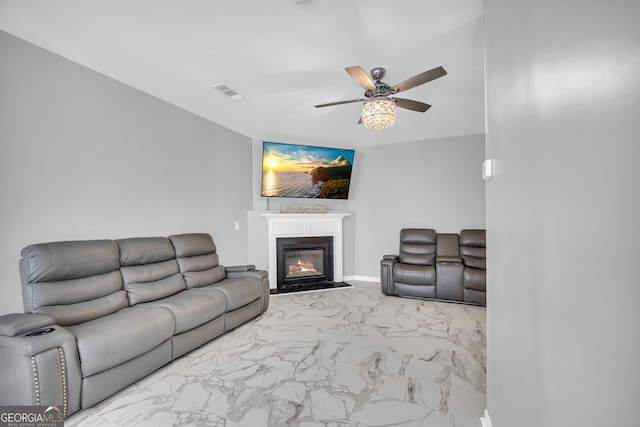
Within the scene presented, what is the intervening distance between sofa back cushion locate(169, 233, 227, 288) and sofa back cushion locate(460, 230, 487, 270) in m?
3.64

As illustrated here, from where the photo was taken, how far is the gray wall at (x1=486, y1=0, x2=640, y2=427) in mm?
485

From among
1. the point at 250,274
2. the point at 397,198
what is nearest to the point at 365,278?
the point at 397,198

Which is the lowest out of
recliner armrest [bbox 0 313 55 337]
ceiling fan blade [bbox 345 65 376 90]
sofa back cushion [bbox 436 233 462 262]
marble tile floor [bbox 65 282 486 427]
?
marble tile floor [bbox 65 282 486 427]

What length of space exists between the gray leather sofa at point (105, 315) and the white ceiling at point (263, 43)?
1.72 meters

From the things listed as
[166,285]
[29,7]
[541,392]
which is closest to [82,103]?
[29,7]

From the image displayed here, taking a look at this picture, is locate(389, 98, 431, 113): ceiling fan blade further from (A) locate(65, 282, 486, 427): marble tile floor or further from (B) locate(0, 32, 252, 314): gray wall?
(B) locate(0, 32, 252, 314): gray wall

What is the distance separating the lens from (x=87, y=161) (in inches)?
114

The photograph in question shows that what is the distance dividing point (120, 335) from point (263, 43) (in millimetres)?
2504

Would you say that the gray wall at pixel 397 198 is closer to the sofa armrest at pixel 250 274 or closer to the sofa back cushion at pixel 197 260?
the sofa armrest at pixel 250 274

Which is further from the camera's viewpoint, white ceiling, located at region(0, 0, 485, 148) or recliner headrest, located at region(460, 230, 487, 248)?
recliner headrest, located at region(460, 230, 487, 248)

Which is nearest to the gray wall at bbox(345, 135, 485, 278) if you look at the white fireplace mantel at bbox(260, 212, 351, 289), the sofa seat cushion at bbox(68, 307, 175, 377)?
the white fireplace mantel at bbox(260, 212, 351, 289)

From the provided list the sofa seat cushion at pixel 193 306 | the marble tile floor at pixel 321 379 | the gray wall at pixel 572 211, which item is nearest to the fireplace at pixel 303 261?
the marble tile floor at pixel 321 379

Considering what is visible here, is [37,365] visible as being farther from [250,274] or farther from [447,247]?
[447,247]

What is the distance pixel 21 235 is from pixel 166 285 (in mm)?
1200
